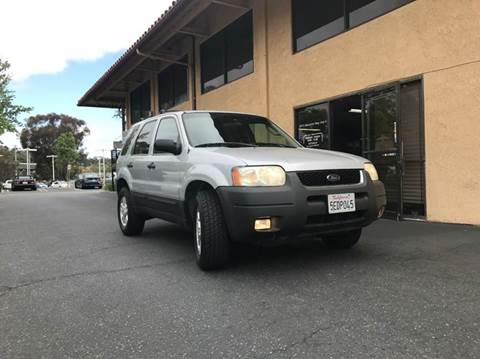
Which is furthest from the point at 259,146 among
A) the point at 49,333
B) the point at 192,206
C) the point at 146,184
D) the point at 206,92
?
the point at 206,92

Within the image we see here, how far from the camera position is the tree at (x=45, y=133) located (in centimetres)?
7606

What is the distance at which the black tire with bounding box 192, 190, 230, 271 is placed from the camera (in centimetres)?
414

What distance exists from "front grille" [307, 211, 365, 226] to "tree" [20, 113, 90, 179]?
7718 centimetres

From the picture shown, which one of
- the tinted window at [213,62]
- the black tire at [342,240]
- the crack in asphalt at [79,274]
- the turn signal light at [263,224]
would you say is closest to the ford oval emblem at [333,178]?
the turn signal light at [263,224]

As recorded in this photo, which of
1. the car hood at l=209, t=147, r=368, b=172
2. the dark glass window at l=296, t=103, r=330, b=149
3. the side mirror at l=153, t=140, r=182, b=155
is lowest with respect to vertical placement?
the car hood at l=209, t=147, r=368, b=172

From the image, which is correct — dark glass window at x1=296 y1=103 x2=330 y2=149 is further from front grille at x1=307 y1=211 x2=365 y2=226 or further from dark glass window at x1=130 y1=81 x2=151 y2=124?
dark glass window at x1=130 y1=81 x2=151 y2=124

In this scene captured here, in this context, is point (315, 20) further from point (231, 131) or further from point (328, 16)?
point (231, 131)

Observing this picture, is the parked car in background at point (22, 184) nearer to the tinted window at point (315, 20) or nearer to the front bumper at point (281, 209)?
the tinted window at point (315, 20)

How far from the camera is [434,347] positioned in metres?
2.60

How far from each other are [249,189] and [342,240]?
5.78 ft

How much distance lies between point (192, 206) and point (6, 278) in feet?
6.59

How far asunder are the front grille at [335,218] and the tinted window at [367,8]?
467 cm

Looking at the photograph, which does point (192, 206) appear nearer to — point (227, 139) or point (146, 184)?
point (227, 139)

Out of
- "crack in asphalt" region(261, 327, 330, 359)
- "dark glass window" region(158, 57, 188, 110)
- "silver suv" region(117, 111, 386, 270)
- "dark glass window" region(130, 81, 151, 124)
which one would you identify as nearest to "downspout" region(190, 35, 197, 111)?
"dark glass window" region(158, 57, 188, 110)
